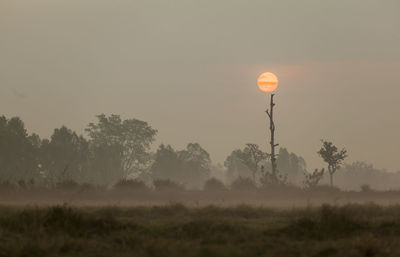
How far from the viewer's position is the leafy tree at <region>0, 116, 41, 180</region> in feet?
212

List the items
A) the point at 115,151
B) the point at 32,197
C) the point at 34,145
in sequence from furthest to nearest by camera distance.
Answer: the point at 115,151 → the point at 34,145 → the point at 32,197

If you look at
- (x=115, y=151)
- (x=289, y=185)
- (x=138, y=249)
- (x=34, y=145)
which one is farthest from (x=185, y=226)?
(x=115, y=151)

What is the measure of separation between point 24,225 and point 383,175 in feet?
589

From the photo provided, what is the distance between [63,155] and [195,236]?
5746cm

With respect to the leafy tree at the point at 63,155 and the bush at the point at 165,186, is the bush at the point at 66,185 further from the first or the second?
the leafy tree at the point at 63,155

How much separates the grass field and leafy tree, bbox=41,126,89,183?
52.9 metres

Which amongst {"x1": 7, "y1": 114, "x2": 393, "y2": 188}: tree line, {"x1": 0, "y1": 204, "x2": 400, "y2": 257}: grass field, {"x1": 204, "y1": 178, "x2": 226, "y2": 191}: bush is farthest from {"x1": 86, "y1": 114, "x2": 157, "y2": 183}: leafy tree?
{"x1": 0, "y1": 204, "x2": 400, "y2": 257}: grass field

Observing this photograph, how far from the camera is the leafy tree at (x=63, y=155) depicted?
6963cm

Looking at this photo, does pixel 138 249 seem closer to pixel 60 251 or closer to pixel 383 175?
pixel 60 251

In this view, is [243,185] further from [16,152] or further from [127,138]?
[127,138]

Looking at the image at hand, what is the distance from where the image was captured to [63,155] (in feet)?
232

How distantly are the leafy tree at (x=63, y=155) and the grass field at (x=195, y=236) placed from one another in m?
52.9

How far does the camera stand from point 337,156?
55344mm

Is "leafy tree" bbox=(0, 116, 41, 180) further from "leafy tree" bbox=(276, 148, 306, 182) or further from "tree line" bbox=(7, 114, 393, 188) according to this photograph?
"leafy tree" bbox=(276, 148, 306, 182)
